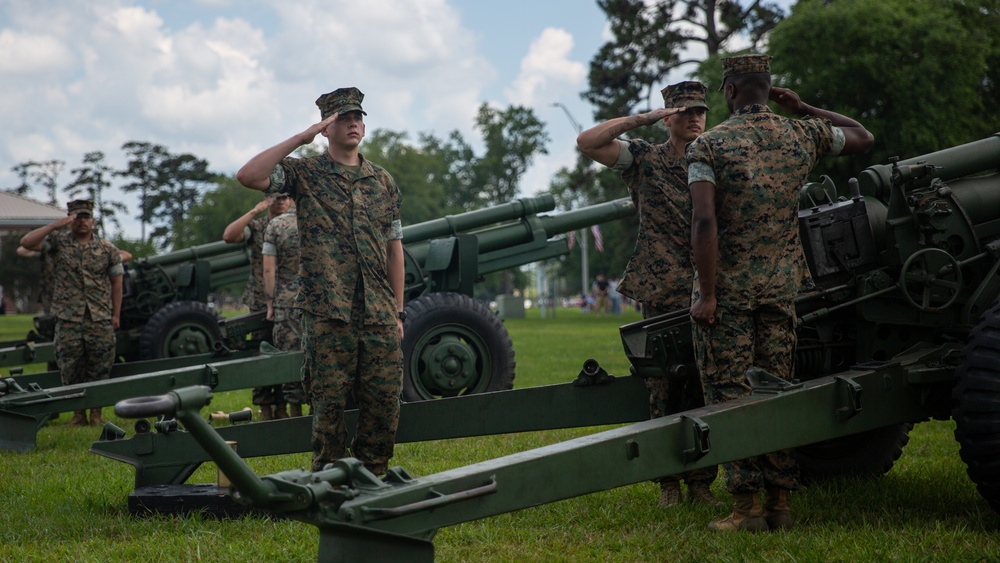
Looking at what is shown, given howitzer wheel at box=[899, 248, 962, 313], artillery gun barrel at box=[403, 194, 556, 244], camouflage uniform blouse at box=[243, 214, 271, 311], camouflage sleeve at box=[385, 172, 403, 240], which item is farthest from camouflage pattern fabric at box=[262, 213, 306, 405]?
howitzer wheel at box=[899, 248, 962, 313]

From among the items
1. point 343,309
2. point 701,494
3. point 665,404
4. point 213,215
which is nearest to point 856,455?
point 701,494

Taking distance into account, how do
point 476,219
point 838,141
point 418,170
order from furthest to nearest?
point 418,170 < point 476,219 < point 838,141

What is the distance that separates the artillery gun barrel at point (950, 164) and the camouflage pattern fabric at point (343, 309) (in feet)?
7.45

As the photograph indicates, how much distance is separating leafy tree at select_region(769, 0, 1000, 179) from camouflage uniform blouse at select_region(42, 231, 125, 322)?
57.9ft

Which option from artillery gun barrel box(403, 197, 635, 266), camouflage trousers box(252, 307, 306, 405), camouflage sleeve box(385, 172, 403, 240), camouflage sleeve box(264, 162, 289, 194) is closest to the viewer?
camouflage sleeve box(264, 162, 289, 194)

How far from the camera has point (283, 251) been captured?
8.38 meters

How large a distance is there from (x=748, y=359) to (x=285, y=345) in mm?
4945

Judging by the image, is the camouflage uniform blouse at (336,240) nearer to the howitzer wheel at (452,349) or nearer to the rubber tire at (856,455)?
the rubber tire at (856,455)

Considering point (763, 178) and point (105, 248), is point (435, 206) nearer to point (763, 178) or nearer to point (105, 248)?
point (105, 248)

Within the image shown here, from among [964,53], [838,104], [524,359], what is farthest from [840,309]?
[964,53]

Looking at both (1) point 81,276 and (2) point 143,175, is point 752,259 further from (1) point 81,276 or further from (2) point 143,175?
(2) point 143,175

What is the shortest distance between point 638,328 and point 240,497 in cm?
214

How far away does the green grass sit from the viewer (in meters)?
3.89

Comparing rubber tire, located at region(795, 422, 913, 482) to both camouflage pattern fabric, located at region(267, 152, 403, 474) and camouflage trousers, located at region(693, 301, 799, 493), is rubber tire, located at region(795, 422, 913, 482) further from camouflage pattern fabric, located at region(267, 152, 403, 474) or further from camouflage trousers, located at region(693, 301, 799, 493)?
camouflage pattern fabric, located at region(267, 152, 403, 474)
